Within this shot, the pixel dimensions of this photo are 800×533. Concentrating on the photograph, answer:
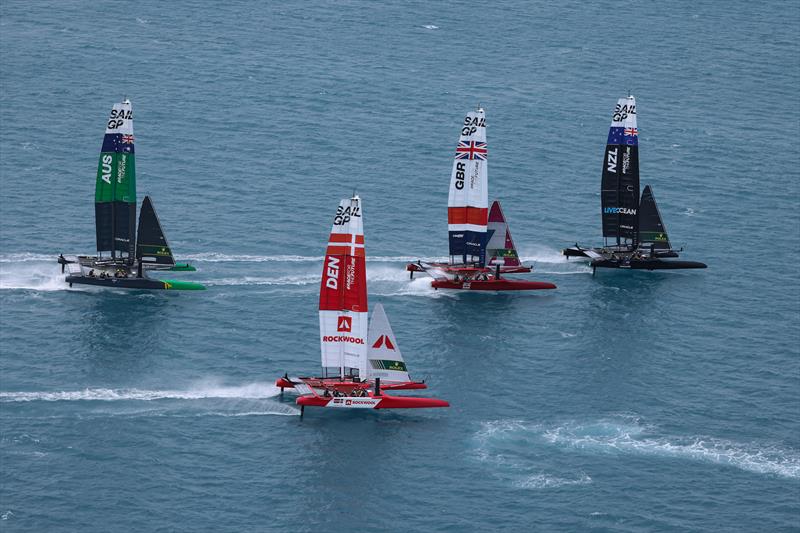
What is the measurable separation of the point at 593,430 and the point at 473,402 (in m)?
14.8

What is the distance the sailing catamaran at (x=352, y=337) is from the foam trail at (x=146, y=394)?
10.6 ft

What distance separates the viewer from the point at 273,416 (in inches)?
7441

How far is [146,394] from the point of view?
192 meters

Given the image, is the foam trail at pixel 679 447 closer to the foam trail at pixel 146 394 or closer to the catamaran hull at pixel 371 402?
the catamaran hull at pixel 371 402

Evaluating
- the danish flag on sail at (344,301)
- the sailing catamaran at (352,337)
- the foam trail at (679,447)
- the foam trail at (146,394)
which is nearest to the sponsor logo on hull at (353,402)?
the sailing catamaran at (352,337)

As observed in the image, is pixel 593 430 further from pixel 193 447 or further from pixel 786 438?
pixel 193 447

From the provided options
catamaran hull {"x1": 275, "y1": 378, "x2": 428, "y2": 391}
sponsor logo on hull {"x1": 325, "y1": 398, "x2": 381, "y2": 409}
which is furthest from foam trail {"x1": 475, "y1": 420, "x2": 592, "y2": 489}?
sponsor logo on hull {"x1": 325, "y1": 398, "x2": 381, "y2": 409}

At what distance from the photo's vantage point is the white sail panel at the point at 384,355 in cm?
19250

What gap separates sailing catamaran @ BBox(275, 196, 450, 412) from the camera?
626 ft

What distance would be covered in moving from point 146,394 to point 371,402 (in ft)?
85.2

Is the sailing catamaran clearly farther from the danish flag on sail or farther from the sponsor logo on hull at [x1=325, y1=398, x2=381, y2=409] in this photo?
the sponsor logo on hull at [x1=325, y1=398, x2=381, y2=409]

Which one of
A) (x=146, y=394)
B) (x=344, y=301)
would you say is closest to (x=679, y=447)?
(x=344, y=301)

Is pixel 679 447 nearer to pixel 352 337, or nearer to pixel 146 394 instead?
pixel 352 337

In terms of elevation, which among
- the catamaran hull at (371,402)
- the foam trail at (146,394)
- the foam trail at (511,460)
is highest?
the foam trail at (146,394)
